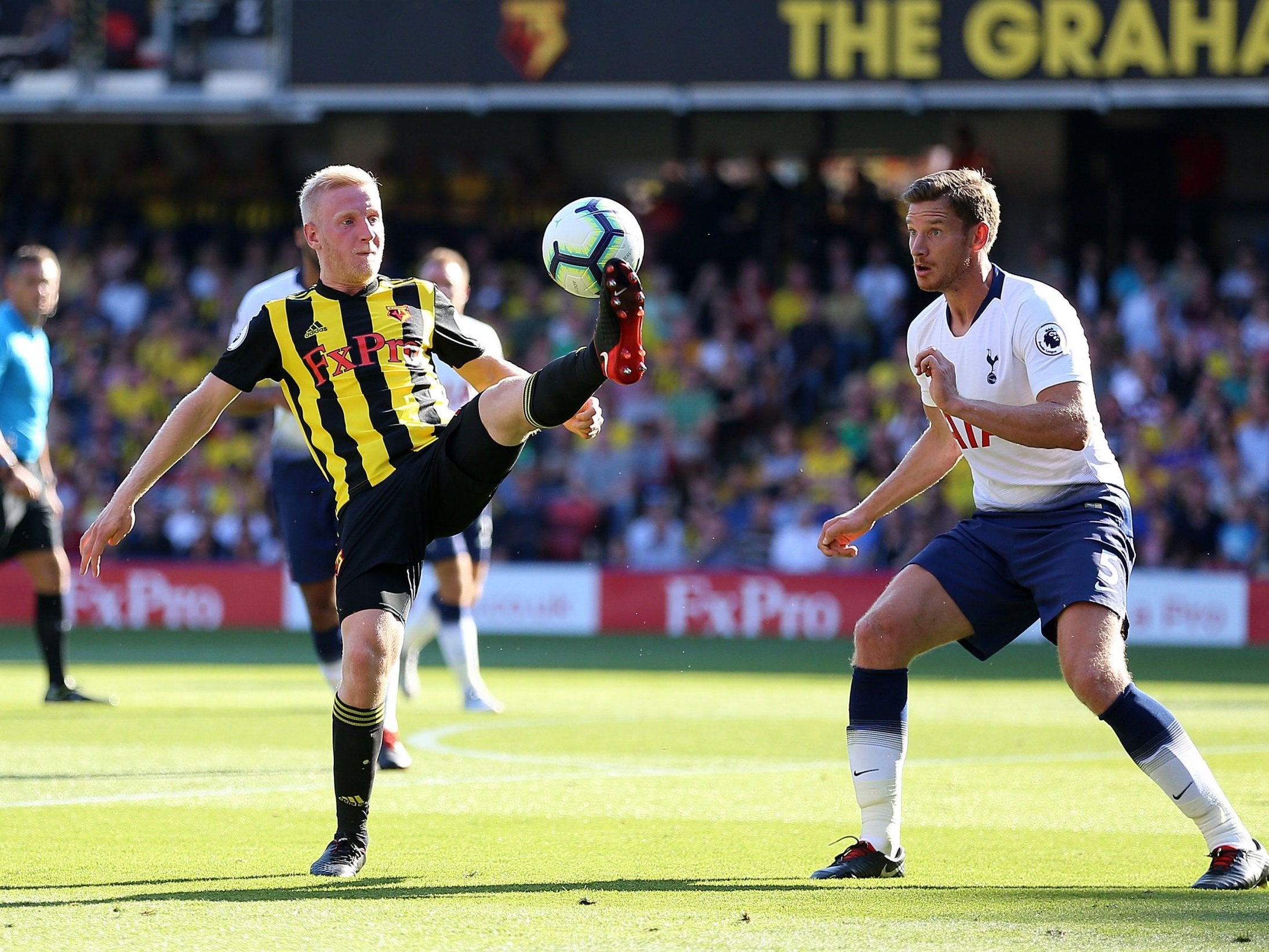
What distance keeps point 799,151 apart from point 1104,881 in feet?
62.8

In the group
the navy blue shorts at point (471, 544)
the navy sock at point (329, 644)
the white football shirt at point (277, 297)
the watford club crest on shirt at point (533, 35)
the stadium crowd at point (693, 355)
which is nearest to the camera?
the white football shirt at point (277, 297)

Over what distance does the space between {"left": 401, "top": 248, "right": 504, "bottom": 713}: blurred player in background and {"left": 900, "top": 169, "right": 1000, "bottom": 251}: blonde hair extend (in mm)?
3680

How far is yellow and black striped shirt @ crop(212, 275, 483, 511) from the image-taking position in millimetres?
5883

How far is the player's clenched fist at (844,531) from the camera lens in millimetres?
6027

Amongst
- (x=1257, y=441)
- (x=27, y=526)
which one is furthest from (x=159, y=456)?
(x=1257, y=441)

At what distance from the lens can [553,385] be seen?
17.8 feet

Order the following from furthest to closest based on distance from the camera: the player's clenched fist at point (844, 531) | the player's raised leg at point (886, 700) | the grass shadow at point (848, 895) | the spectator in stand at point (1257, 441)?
the spectator in stand at point (1257, 441), the player's clenched fist at point (844, 531), the player's raised leg at point (886, 700), the grass shadow at point (848, 895)

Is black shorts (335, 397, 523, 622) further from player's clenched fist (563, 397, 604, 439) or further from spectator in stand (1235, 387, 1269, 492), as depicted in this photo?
spectator in stand (1235, 387, 1269, 492)

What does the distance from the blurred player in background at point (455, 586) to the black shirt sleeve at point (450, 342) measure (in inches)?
109

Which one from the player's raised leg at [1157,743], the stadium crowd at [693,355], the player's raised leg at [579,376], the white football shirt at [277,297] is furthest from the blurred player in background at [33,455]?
the stadium crowd at [693,355]

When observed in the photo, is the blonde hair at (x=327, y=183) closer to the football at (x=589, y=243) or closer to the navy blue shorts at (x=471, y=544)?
the football at (x=589, y=243)

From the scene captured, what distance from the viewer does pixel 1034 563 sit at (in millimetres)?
5613

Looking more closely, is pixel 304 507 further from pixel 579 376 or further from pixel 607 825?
pixel 579 376

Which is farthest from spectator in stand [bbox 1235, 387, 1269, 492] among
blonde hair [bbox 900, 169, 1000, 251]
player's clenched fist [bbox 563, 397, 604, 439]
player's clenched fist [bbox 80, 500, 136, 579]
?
player's clenched fist [bbox 80, 500, 136, 579]
